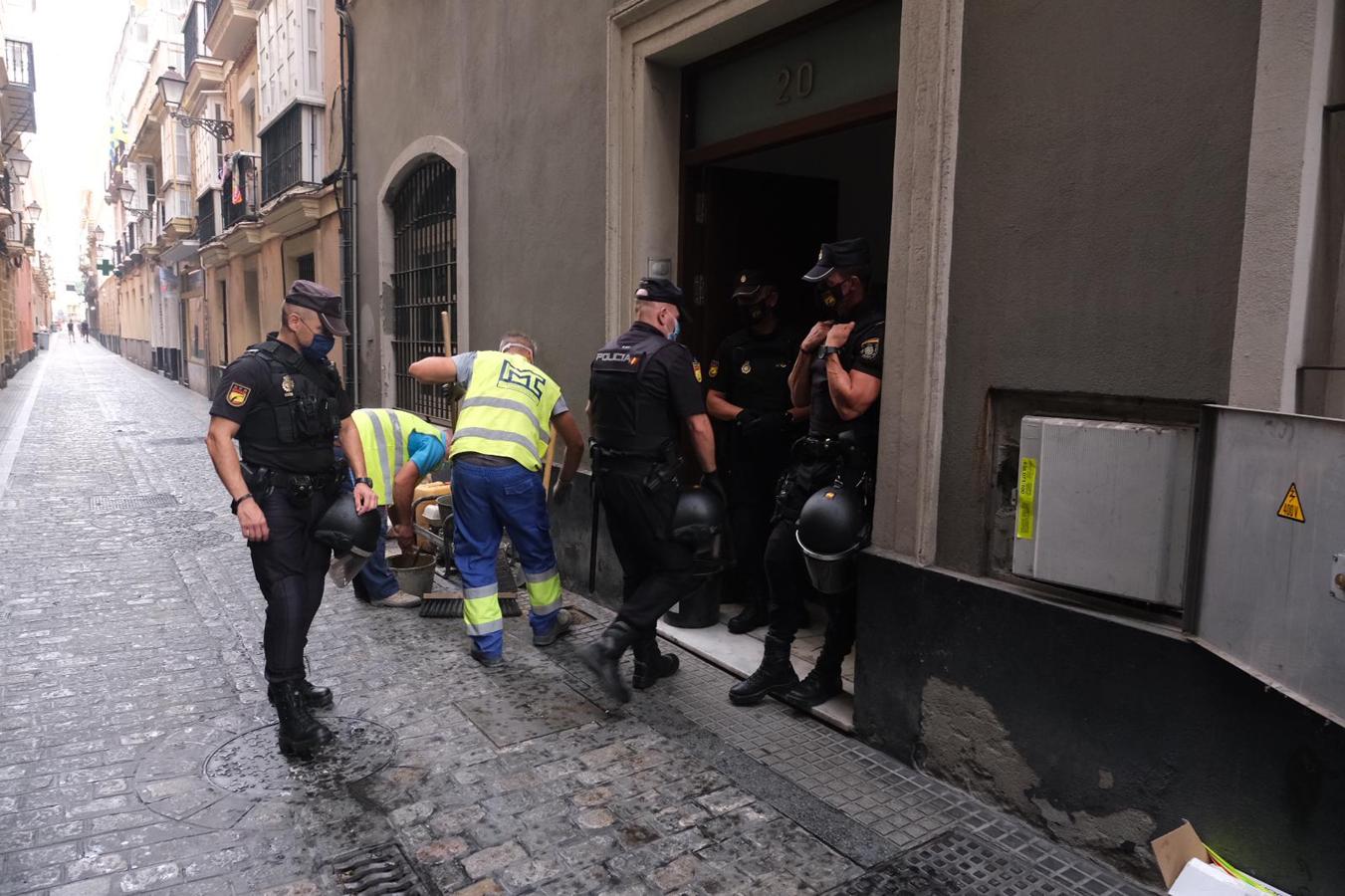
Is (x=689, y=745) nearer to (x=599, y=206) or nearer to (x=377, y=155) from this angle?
(x=599, y=206)

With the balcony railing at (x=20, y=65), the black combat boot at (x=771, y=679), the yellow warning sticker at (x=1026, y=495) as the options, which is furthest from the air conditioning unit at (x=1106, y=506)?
the balcony railing at (x=20, y=65)

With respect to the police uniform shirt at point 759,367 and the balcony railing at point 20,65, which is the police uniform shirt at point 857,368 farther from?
the balcony railing at point 20,65

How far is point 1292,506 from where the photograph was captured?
2262 mm

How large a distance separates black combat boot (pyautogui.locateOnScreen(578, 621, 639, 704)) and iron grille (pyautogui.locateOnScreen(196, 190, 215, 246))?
20.0 m

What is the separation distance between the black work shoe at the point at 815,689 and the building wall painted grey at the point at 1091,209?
98 cm

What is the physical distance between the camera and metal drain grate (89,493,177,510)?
9.02 m

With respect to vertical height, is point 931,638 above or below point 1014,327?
below

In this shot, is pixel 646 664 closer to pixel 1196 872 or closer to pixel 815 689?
pixel 815 689

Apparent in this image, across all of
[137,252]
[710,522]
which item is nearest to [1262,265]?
[710,522]

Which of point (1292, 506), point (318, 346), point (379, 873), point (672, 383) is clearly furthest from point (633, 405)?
point (1292, 506)

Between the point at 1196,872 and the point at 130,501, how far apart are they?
9.90 meters

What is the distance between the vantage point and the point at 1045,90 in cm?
309

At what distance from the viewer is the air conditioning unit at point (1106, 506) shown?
9.10ft

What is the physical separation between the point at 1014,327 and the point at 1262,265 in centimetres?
81
